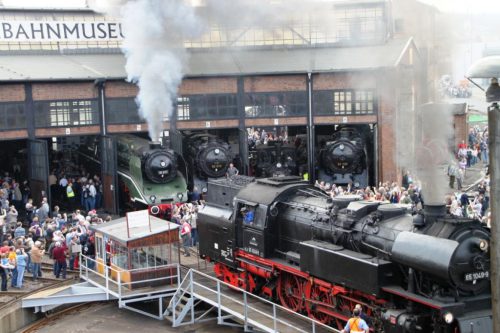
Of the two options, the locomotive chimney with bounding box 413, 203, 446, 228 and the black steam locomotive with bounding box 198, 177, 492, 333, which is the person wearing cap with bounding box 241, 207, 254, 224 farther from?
the locomotive chimney with bounding box 413, 203, 446, 228

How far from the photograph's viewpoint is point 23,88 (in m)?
27.7

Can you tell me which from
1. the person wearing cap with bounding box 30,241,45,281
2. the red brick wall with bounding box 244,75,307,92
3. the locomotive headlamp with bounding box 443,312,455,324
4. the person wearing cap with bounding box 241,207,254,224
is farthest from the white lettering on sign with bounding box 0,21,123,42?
the locomotive headlamp with bounding box 443,312,455,324

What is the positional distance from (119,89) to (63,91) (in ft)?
6.70

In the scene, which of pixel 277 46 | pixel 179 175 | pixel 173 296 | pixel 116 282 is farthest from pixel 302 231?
pixel 277 46

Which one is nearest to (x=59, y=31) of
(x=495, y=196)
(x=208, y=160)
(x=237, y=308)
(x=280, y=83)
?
(x=208, y=160)

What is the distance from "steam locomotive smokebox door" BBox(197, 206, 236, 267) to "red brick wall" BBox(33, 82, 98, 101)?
1162cm

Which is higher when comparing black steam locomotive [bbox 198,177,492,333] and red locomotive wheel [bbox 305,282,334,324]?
black steam locomotive [bbox 198,177,492,333]

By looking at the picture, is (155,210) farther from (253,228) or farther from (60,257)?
(253,228)

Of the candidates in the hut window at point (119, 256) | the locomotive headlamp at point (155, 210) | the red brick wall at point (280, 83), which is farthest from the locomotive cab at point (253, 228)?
the red brick wall at point (280, 83)

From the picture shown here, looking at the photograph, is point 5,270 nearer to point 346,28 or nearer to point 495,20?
point 495,20

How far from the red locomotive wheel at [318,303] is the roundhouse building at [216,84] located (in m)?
11.3

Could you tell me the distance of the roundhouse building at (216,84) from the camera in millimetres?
28016

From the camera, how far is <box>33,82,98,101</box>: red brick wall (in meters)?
28.0

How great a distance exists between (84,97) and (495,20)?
1885 centimetres
